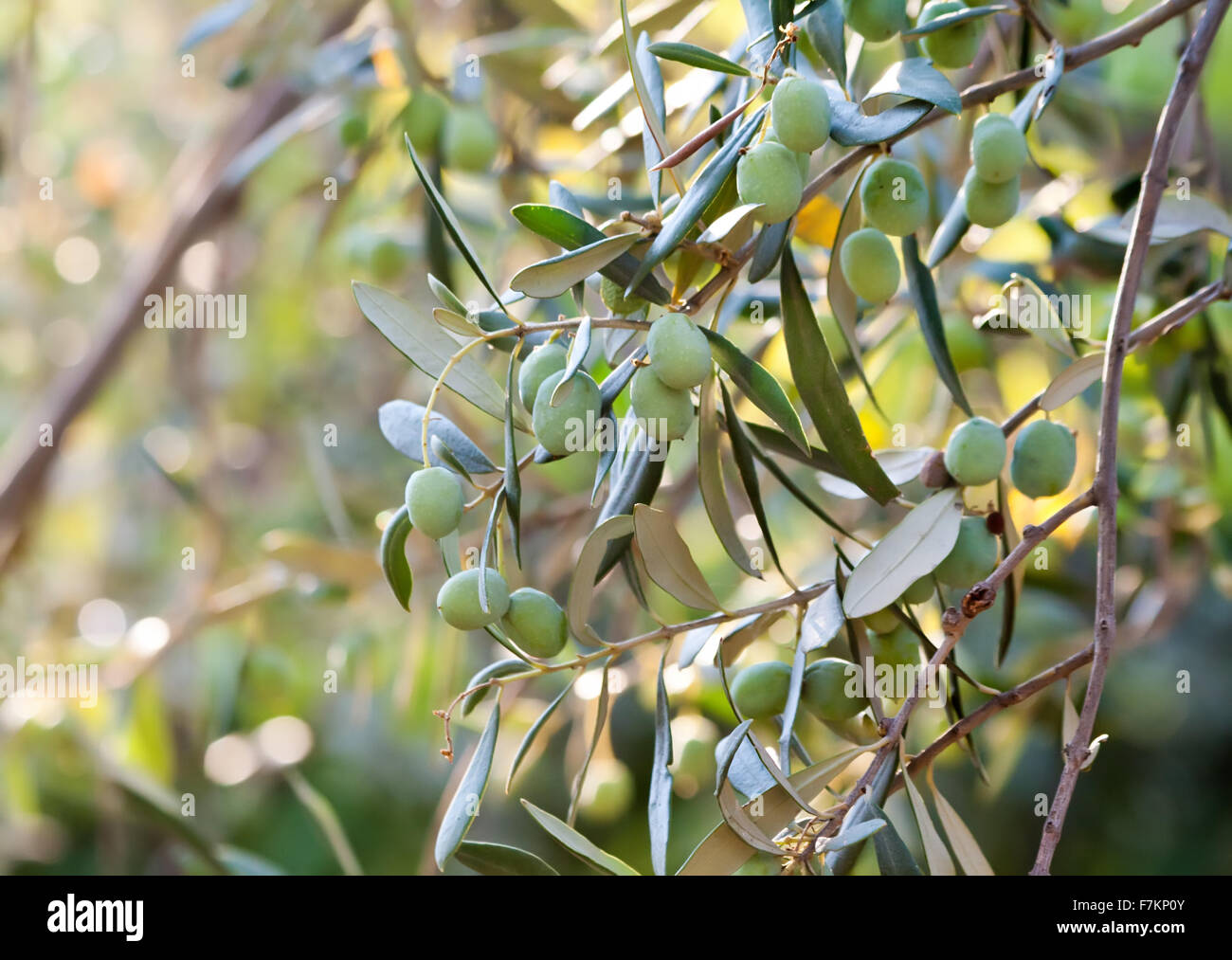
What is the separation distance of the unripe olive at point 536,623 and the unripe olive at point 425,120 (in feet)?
1.97

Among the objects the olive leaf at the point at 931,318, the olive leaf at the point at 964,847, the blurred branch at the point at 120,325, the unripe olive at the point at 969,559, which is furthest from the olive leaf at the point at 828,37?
the blurred branch at the point at 120,325

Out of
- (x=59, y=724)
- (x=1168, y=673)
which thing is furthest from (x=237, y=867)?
(x=1168, y=673)

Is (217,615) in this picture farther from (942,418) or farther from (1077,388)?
(1077,388)

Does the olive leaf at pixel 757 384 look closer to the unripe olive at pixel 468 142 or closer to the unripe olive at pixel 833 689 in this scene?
the unripe olive at pixel 833 689

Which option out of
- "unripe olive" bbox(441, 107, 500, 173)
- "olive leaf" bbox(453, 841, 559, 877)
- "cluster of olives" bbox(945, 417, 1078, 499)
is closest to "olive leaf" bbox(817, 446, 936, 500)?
"cluster of olives" bbox(945, 417, 1078, 499)

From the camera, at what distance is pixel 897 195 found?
565 mm

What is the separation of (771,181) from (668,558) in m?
0.20

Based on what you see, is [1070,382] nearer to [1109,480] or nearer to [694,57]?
[1109,480]

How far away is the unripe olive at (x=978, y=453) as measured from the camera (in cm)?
55

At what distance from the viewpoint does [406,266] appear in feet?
3.82

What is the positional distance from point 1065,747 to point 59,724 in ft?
3.72

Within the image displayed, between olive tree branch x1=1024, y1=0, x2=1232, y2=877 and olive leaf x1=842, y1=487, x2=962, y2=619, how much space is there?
0.07 m

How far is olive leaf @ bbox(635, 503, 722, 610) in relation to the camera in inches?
21.4

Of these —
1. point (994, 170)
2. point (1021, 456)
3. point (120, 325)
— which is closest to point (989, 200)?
point (994, 170)
